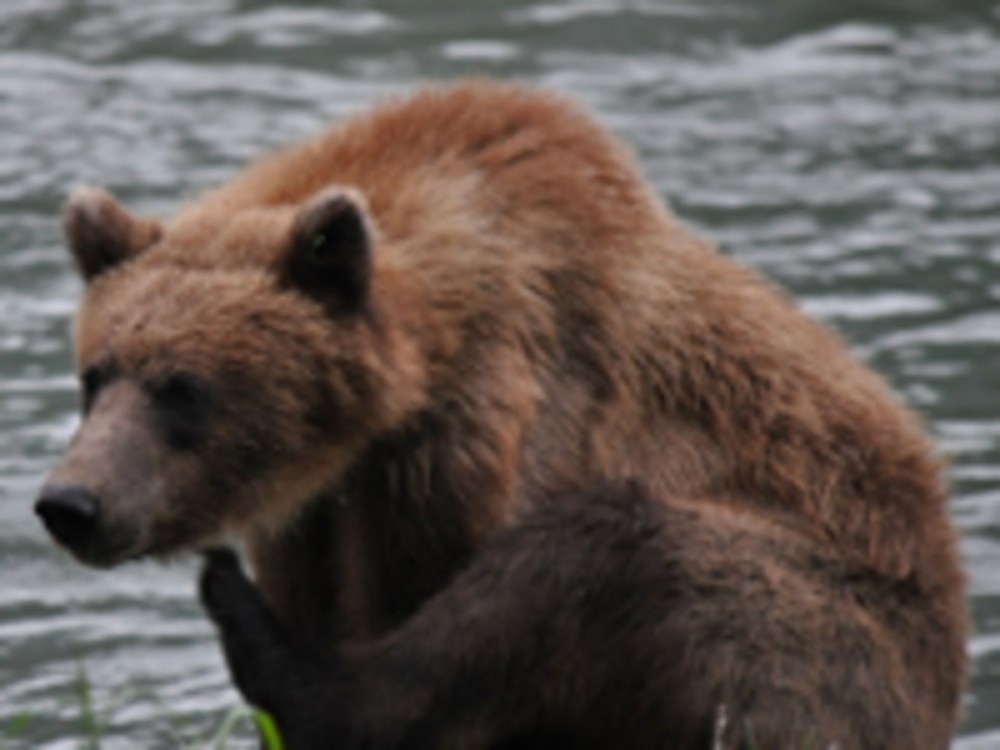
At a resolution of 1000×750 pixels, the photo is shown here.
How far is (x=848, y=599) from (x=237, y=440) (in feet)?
5.81

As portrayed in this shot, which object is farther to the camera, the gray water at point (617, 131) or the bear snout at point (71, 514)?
the gray water at point (617, 131)

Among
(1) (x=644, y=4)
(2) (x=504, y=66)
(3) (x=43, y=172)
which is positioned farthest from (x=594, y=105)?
(3) (x=43, y=172)

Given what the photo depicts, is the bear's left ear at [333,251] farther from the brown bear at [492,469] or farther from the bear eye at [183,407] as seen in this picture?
the bear eye at [183,407]

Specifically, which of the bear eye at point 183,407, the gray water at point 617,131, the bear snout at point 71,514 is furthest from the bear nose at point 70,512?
the gray water at point 617,131

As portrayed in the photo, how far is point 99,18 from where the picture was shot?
1702cm

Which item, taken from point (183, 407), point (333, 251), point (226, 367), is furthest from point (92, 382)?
point (333, 251)

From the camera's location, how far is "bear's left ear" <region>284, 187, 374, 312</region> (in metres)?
7.43

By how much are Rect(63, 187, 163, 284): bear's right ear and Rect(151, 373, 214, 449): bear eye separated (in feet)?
1.64

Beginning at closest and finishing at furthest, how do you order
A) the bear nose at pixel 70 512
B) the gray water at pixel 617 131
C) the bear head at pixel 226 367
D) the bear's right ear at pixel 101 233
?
the bear nose at pixel 70 512 < the bear head at pixel 226 367 < the bear's right ear at pixel 101 233 < the gray water at pixel 617 131

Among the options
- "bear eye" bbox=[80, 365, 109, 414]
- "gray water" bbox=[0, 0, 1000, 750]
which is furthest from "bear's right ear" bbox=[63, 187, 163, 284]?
"gray water" bbox=[0, 0, 1000, 750]

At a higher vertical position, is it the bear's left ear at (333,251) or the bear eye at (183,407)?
the bear's left ear at (333,251)

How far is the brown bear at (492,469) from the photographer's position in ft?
24.4

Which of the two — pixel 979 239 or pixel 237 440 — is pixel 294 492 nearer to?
pixel 237 440

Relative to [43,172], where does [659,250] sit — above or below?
above
